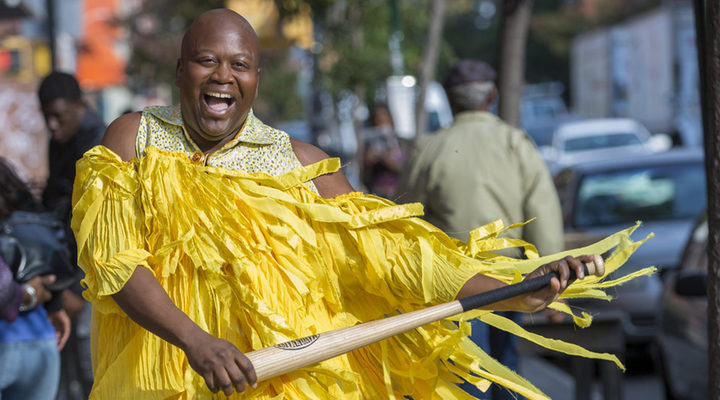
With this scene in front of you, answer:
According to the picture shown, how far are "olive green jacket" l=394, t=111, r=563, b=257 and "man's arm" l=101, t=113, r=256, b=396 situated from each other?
262cm

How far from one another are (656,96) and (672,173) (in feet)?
69.0

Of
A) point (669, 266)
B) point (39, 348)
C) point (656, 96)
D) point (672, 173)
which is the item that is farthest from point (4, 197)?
point (656, 96)

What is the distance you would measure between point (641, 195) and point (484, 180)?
4147mm

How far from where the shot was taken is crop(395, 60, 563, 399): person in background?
5148 mm

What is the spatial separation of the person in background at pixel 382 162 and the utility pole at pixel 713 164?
6.36m

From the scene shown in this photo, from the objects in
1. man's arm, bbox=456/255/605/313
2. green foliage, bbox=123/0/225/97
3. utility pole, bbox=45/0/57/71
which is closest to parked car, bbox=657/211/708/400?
man's arm, bbox=456/255/605/313

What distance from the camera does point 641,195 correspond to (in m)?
8.93

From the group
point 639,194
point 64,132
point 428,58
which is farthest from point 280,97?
point 64,132

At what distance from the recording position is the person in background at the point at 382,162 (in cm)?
1009

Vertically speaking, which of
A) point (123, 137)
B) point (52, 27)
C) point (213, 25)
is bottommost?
point (123, 137)

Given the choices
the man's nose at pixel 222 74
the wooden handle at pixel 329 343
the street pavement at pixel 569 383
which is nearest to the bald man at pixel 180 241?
the man's nose at pixel 222 74

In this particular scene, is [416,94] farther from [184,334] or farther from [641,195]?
[184,334]

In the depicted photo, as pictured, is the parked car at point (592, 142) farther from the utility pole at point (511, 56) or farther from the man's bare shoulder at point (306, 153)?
the man's bare shoulder at point (306, 153)

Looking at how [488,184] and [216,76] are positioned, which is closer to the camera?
[216,76]
